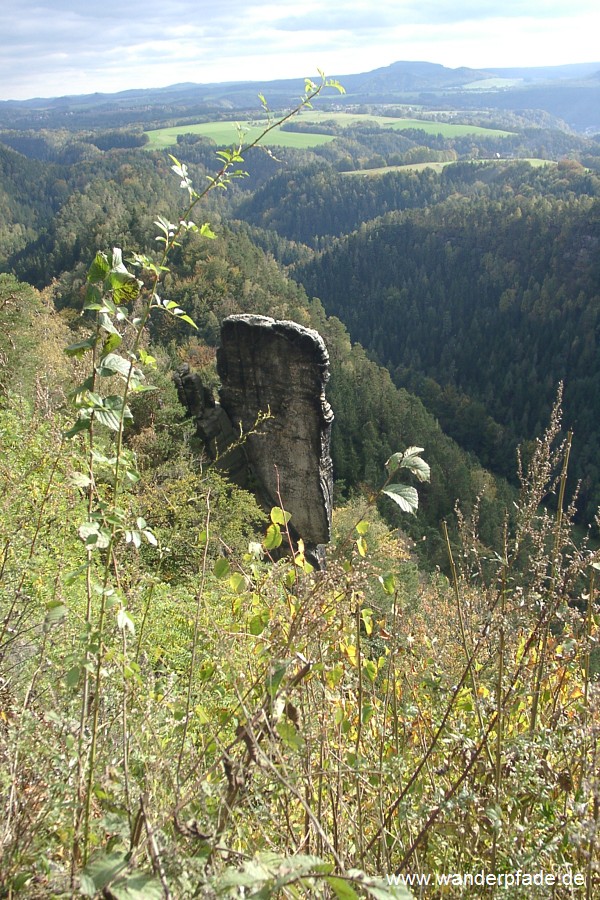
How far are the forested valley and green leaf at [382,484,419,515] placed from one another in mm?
54

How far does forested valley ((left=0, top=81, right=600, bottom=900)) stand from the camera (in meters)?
1.36

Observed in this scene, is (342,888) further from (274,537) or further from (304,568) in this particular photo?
(304,568)

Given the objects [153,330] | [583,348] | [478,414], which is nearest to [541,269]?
[583,348]

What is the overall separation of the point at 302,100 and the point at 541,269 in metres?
106

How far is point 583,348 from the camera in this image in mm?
79812

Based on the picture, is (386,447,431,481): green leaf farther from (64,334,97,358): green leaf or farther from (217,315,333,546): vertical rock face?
(217,315,333,546): vertical rock face

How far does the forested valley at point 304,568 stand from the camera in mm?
1357

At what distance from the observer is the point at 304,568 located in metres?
2.15

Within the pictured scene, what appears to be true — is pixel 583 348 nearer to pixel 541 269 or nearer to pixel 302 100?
pixel 541 269

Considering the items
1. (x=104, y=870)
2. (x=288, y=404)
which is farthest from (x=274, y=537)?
(x=288, y=404)

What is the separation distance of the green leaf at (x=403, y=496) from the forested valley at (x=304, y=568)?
5 cm

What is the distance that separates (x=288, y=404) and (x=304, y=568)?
483 inches

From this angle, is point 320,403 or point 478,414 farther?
point 478,414

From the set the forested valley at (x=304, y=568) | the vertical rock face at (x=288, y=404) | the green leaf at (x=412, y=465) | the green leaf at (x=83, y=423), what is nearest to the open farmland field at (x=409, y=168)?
the forested valley at (x=304, y=568)
